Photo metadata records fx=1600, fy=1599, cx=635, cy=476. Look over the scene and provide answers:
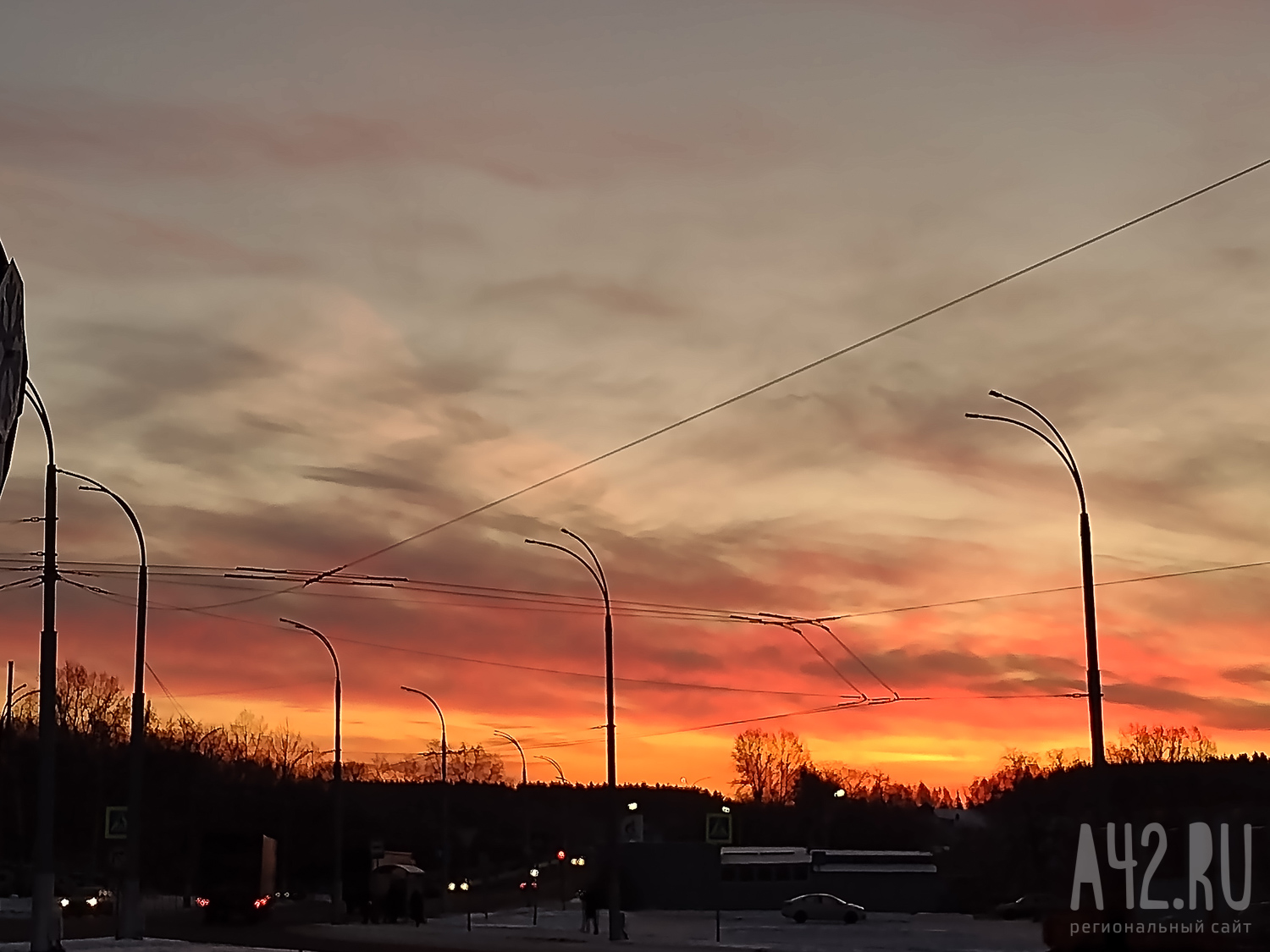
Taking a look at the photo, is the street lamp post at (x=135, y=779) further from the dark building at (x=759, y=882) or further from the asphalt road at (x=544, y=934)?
the dark building at (x=759, y=882)

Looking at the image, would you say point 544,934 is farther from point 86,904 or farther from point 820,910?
point 86,904

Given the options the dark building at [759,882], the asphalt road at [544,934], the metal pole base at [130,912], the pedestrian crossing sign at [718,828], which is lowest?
the dark building at [759,882]

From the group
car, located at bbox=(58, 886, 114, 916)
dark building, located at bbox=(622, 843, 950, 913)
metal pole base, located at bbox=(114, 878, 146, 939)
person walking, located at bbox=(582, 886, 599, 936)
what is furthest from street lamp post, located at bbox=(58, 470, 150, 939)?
dark building, located at bbox=(622, 843, 950, 913)

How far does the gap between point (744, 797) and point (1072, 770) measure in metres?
61.8

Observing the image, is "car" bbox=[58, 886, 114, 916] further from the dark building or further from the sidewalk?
the dark building

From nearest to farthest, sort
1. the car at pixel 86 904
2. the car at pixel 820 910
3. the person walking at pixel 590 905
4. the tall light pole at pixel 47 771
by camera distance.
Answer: the tall light pole at pixel 47 771
the person walking at pixel 590 905
the car at pixel 86 904
the car at pixel 820 910

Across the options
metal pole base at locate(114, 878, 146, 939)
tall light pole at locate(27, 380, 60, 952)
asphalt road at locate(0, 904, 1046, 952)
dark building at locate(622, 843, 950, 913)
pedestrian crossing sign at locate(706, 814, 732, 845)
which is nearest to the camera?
tall light pole at locate(27, 380, 60, 952)

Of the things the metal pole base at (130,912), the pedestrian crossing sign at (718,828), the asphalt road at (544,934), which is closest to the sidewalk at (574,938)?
the asphalt road at (544,934)

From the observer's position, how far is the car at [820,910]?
273 feet

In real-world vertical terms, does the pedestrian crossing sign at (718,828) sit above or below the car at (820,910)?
above

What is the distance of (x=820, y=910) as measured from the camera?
8400 centimetres

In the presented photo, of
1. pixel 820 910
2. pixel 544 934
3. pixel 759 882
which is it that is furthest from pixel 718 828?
pixel 759 882

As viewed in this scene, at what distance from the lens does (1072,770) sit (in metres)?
130

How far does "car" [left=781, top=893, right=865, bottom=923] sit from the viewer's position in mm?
83188
